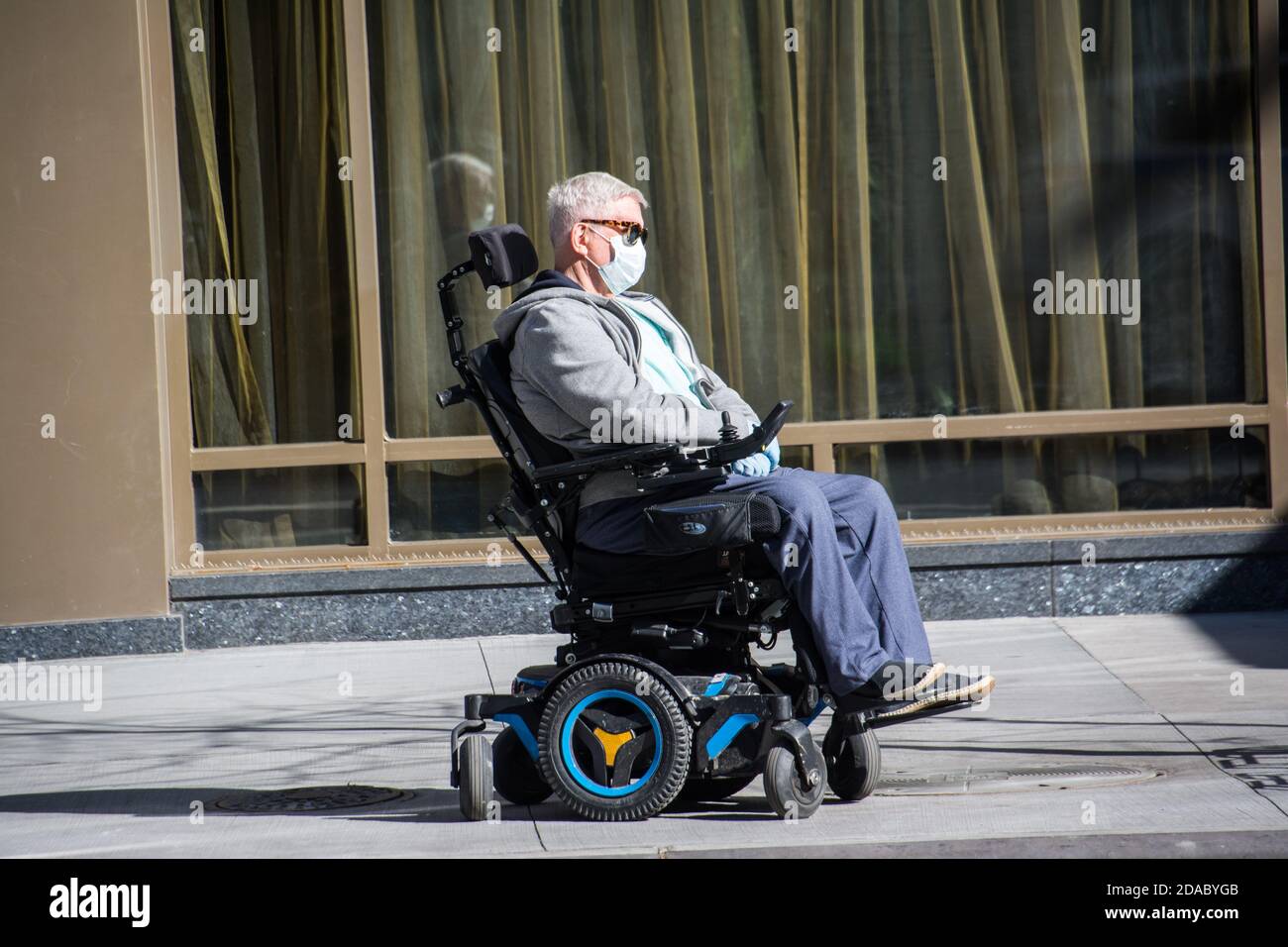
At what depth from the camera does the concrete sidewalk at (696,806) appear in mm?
4012

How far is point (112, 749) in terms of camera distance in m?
5.46

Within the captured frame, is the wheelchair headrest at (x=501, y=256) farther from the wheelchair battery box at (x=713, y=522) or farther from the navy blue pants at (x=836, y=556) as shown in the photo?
the wheelchair battery box at (x=713, y=522)

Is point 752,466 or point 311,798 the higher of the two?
point 752,466

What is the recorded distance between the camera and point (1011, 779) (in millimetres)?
4570

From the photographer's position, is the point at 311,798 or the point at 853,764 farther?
the point at 311,798

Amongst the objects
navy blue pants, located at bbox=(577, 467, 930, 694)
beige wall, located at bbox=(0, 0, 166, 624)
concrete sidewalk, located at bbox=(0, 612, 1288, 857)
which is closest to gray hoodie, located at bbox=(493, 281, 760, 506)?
navy blue pants, located at bbox=(577, 467, 930, 694)

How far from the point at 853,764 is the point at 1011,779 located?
1.69 feet

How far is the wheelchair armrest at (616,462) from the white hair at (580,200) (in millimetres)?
709

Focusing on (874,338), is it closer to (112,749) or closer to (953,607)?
(953,607)

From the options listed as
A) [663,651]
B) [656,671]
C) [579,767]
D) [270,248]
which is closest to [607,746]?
[579,767]

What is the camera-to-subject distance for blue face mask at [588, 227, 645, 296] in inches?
182

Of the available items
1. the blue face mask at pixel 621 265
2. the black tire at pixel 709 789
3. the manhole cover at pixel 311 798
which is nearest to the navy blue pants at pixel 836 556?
the black tire at pixel 709 789

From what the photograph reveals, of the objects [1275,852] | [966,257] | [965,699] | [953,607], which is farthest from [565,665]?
[966,257]

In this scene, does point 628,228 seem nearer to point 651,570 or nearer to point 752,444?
point 752,444
